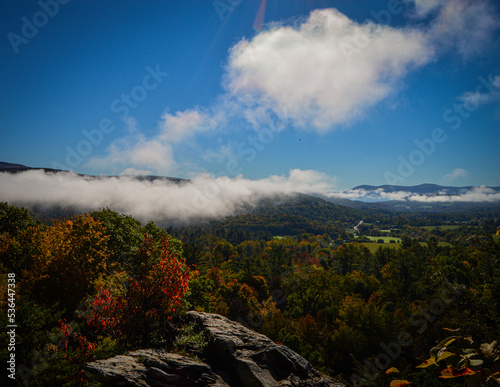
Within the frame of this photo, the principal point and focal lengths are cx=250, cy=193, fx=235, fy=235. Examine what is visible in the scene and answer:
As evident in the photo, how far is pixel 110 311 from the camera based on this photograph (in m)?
12.9

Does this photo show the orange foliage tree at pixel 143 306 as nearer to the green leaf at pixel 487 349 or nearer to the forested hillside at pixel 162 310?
the forested hillside at pixel 162 310

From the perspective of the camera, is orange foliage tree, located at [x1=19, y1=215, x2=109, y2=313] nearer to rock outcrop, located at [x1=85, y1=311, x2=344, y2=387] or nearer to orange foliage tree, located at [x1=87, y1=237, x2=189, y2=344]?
orange foliage tree, located at [x1=87, y1=237, x2=189, y2=344]

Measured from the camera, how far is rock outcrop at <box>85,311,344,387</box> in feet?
32.0

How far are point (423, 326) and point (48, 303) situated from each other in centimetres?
4821

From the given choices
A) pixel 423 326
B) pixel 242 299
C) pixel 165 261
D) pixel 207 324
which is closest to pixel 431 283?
pixel 423 326

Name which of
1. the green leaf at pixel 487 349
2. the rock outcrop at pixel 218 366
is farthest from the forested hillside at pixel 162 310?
the rock outcrop at pixel 218 366

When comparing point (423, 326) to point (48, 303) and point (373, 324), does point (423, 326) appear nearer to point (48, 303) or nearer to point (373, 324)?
point (373, 324)

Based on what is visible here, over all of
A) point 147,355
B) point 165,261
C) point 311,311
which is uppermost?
point 165,261

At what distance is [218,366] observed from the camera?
12.9 m

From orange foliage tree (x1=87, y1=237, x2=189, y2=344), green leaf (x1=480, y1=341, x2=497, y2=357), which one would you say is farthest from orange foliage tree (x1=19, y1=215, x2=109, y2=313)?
green leaf (x1=480, y1=341, x2=497, y2=357)

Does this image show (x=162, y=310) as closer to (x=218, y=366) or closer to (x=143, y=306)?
(x=143, y=306)

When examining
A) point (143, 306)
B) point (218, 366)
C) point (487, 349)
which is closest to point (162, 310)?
point (143, 306)

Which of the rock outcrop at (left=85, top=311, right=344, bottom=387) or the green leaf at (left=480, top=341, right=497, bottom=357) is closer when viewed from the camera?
the green leaf at (left=480, top=341, right=497, bottom=357)

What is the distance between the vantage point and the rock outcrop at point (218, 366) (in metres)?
9.77
